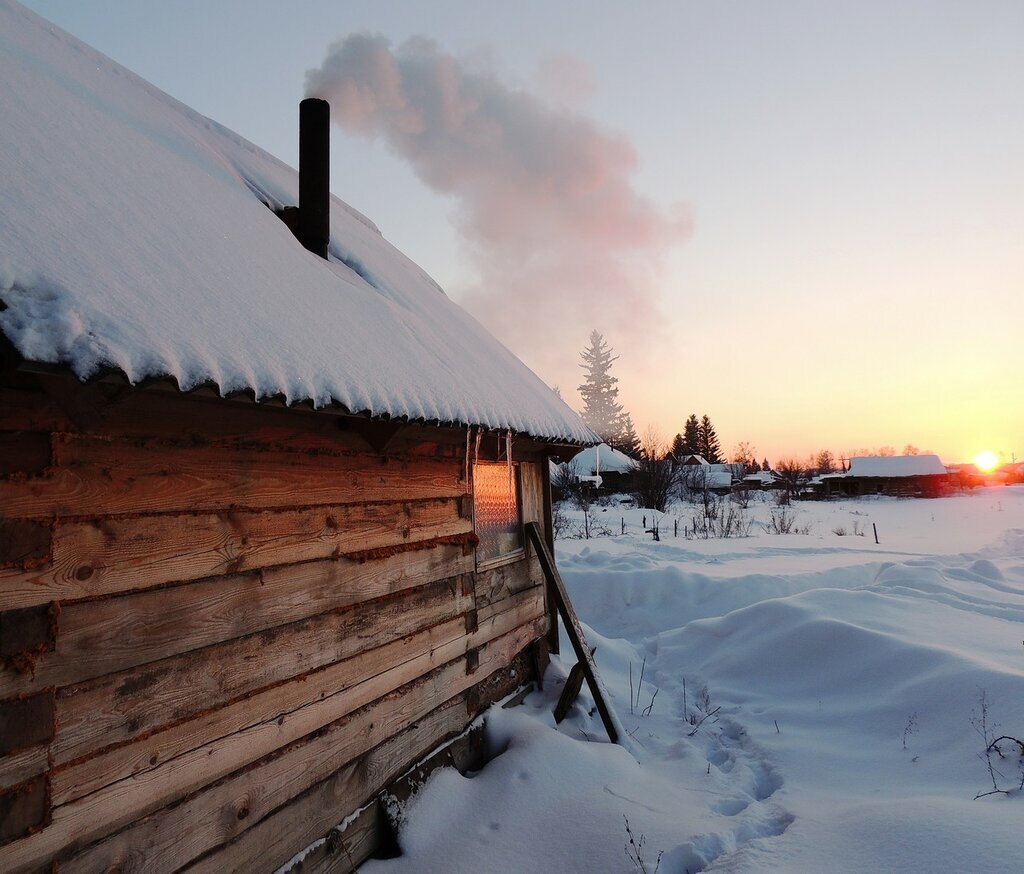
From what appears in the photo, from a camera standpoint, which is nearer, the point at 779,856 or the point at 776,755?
the point at 779,856

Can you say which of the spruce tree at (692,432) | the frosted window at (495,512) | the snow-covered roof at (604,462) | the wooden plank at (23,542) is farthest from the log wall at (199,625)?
the spruce tree at (692,432)

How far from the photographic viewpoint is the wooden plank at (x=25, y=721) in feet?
5.89

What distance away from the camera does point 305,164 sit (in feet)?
14.8

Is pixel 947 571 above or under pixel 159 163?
under

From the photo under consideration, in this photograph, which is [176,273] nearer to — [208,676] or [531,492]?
[208,676]

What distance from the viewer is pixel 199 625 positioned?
2406mm

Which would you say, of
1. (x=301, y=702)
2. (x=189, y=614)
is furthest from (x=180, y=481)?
(x=301, y=702)

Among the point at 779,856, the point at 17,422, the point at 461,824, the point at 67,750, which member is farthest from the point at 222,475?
the point at 779,856

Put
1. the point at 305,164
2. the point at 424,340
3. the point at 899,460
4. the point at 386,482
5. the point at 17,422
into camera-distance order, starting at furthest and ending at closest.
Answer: the point at 899,460, the point at 305,164, the point at 424,340, the point at 386,482, the point at 17,422

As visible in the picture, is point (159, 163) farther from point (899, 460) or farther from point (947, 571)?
point (899, 460)

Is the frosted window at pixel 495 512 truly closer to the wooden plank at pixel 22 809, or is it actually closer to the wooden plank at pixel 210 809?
the wooden plank at pixel 210 809

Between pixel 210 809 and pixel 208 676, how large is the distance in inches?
20.7

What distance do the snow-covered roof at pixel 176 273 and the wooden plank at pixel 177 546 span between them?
0.68 metres

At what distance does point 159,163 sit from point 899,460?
57.3m
